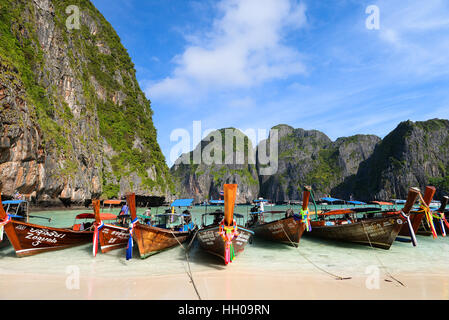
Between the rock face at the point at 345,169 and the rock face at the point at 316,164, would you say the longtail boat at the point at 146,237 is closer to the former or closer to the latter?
the rock face at the point at 345,169

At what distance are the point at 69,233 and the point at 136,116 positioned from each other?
6546 cm

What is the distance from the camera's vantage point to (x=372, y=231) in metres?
12.0

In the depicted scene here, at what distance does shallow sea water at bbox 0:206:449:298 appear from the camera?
8492mm

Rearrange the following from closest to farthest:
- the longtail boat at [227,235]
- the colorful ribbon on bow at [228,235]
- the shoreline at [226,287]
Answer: the shoreline at [226,287] → the longtail boat at [227,235] → the colorful ribbon on bow at [228,235]

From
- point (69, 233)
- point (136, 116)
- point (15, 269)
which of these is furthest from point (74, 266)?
point (136, 116)

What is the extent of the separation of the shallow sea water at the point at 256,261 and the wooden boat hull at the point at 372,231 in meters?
0.39

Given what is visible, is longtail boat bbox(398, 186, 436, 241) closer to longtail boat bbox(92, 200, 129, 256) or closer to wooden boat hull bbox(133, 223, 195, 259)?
wooden boat hull bbox(133, 223, 195, 259)

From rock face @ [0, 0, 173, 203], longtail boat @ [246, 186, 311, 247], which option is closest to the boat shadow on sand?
longtail boat @ [246, 186, 311, 247]

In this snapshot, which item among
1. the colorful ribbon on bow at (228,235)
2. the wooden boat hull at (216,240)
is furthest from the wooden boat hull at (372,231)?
the colorful ribbon on bow at (228,235)

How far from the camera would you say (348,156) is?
165 meters

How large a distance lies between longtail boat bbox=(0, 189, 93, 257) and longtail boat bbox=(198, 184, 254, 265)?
717 cm

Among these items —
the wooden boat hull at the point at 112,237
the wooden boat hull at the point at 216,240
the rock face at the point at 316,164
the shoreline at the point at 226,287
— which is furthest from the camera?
the rock face at the point at 316,164

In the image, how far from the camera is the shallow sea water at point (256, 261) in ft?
27.9
